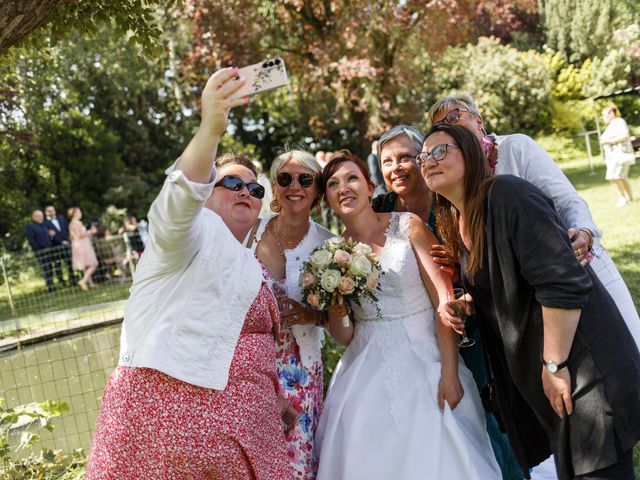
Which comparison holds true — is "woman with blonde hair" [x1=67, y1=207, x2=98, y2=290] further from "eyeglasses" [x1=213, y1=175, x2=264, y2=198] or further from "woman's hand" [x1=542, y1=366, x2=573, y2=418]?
"woman's hand" [x1=542, y1=366, x2=573, y2=418]

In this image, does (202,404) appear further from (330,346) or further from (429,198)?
(330,346)

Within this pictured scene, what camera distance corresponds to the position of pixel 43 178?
22.3 meters

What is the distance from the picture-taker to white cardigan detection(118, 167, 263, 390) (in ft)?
7.20

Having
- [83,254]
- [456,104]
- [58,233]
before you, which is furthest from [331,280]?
[58,233]

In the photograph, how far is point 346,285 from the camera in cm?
302

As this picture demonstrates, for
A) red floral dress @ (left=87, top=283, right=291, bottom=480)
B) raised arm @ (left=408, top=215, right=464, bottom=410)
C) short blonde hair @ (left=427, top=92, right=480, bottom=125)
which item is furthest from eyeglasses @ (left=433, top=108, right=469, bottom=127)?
red floral dress @ (left=87, top=283, right=291, bottom=480)

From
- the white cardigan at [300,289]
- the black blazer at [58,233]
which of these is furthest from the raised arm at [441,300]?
the black blazer at [58,233]

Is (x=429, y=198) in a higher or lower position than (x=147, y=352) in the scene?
higher

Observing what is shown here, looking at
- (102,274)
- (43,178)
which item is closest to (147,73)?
(43,178)

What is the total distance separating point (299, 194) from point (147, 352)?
1.65m

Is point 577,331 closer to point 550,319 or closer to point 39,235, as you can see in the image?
point 550,319

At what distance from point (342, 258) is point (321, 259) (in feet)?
0.41

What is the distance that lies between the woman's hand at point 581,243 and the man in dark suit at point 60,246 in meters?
14.1

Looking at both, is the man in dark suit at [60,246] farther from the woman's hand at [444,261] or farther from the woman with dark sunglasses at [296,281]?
the woman's hand at [444,261]
